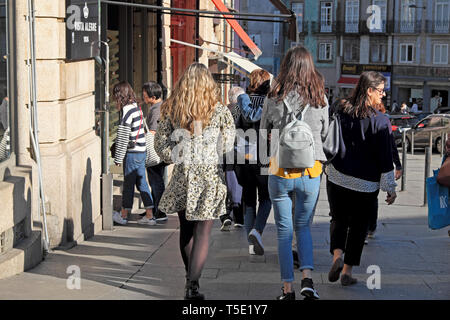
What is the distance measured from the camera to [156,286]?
6312 millimetres

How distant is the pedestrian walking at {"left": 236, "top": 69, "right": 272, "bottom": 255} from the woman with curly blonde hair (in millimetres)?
1721

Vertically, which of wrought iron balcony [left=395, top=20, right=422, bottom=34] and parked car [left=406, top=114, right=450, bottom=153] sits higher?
wrought iron balcony [left=395, top=20, right=422, bottom=34]

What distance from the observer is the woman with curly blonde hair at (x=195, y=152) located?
18.5ft

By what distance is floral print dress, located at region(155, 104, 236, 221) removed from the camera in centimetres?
563

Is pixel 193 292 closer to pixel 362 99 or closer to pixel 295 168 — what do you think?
pixel 295 168

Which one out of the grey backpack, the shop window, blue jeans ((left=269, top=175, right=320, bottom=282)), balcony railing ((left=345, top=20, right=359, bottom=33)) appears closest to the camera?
the grey backpack

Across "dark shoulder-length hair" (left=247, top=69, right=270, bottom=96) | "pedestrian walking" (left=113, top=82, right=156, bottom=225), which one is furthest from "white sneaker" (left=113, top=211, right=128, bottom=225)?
"dark shoulder-length hair" (left=247, top=69, right=270, bottom=96)

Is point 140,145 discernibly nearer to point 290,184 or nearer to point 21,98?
point 21,98

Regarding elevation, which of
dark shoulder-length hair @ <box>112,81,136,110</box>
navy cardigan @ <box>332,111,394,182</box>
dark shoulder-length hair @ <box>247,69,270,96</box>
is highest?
dark shoulder-length hair @ <box>247,69,270,96</box>

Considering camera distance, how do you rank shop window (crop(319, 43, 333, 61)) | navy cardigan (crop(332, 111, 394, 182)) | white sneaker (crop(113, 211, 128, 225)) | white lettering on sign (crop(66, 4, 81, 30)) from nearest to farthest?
navy cardigan (crop(332, 111, 394, 182))
white lettering on sign (crop(66, 4, 81, 30))
white sneaker (crop(113, 211, 128, 225))
shop window (crop(319, 43, 333, 61))

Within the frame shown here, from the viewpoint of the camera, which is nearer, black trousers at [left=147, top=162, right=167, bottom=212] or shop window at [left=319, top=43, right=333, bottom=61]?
black trousers at [left=147, top=162, right=167, bottom=212]

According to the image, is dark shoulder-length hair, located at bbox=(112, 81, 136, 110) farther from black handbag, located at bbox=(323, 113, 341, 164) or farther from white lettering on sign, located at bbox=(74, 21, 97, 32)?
black handbag, located at bbox=(323, 113, 341, 164)

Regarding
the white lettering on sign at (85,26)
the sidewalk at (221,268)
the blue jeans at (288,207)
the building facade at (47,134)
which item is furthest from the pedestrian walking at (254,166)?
the white lettering on sign at (85,26)
